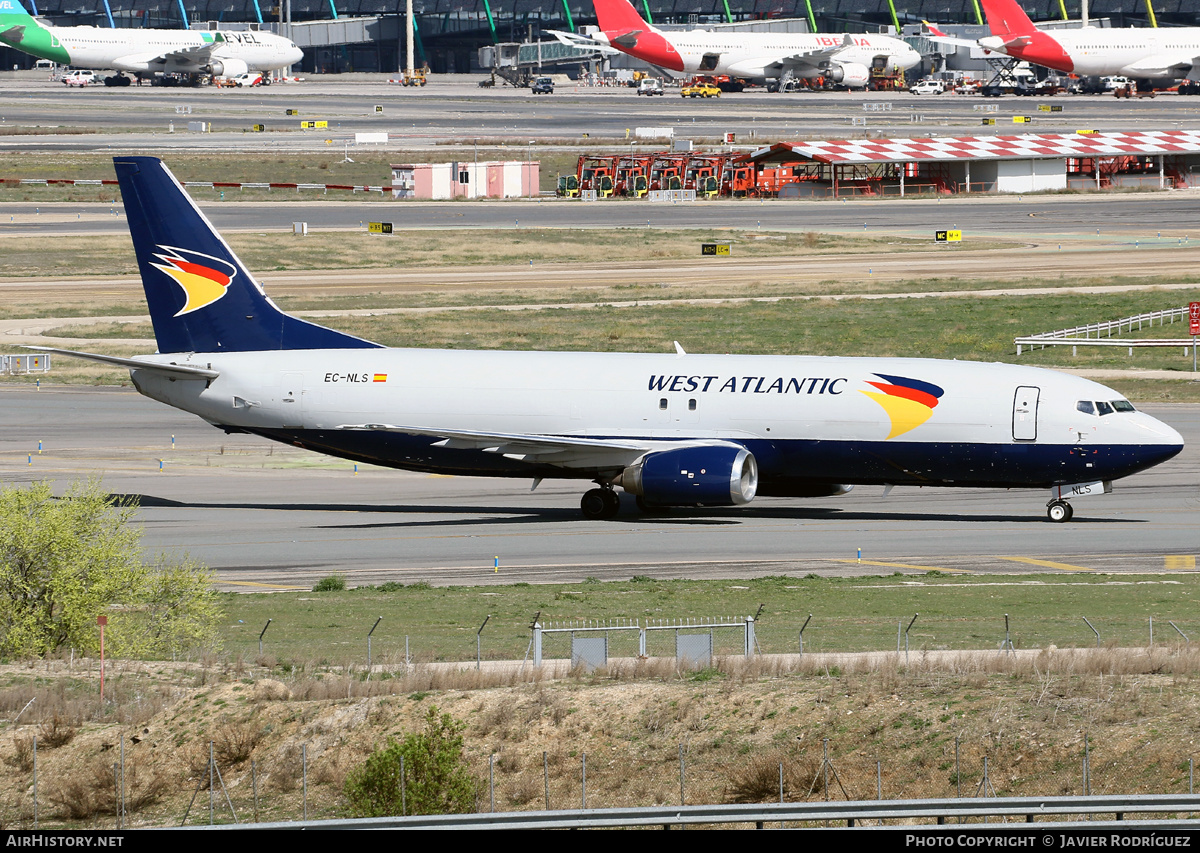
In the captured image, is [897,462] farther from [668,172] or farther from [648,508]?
[668,172]

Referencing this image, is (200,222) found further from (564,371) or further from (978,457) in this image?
(978,457)

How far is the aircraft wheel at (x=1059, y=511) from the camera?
47094mm

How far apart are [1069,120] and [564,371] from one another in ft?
523

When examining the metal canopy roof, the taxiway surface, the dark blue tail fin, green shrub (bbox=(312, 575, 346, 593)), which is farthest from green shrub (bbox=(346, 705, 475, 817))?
the metal canopy roof

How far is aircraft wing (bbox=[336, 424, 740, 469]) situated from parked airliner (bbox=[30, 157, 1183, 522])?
6 cm

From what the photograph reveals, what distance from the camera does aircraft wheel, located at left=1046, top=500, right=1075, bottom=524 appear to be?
47.1 m

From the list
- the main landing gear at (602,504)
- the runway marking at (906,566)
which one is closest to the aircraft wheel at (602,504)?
the main landing gear at (602,504)

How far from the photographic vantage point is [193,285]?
169 ft

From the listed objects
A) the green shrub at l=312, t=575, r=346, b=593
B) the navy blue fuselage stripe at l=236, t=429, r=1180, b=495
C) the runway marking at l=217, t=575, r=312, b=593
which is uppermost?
the navy blue fuselage stripe at l=236, t=429, r=1180, b=495

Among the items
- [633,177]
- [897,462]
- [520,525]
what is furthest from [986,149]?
[520,525]

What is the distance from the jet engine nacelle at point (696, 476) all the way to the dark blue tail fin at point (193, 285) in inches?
421

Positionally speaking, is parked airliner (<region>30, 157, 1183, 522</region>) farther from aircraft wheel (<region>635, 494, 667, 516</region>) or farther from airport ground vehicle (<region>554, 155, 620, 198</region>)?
airport ground vehicle (<region>554, 155, 620, 198</region>)

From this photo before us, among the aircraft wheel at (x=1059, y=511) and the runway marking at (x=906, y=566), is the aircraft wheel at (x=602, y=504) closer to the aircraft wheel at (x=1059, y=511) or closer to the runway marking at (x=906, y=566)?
the runway marking at (x=906, y=566)

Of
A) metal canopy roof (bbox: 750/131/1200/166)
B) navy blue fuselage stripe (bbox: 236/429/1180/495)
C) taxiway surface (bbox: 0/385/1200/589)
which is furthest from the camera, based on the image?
metal canopy roof (bbox: 750/131/1200/166)
